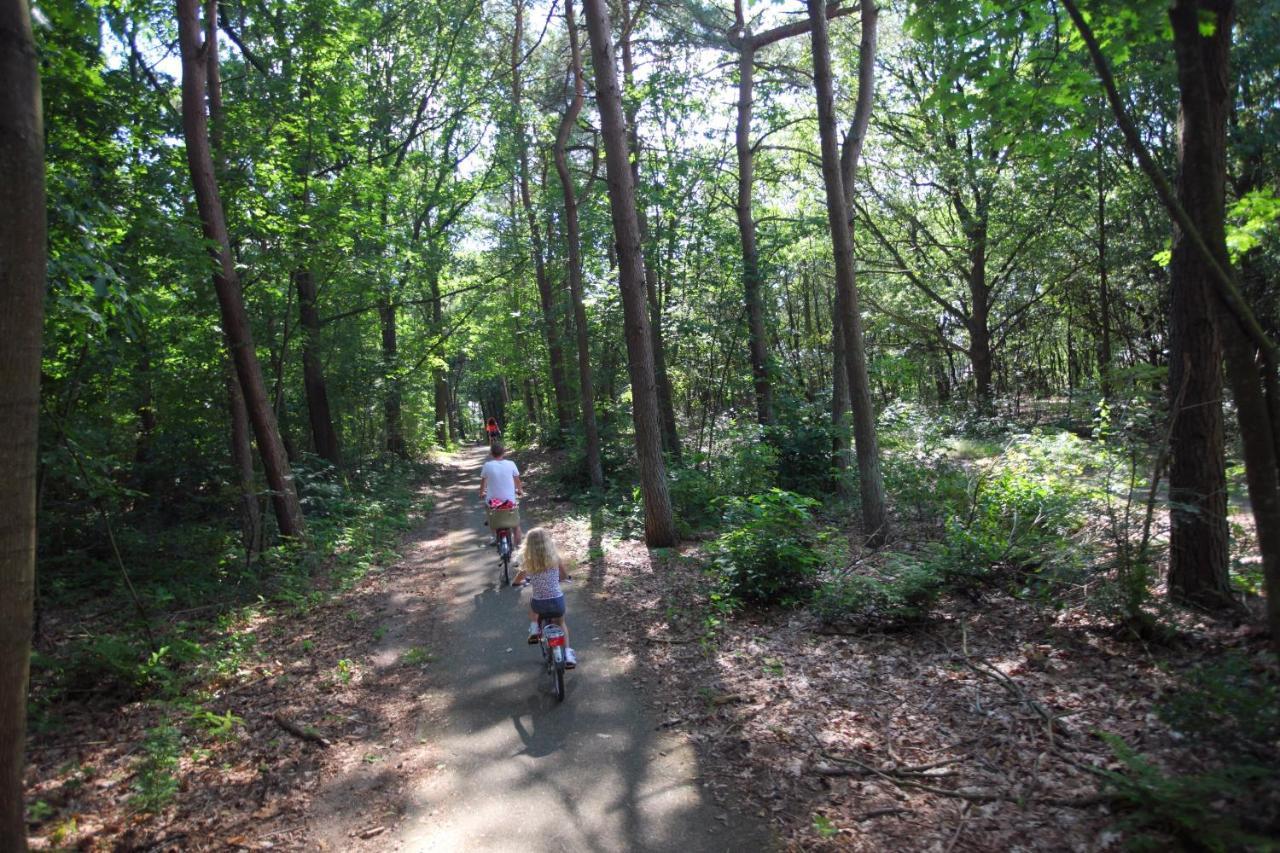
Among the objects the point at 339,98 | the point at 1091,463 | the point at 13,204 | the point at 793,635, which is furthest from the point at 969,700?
the point at 339,98

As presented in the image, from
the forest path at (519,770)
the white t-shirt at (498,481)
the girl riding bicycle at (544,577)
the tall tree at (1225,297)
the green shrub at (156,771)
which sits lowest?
the forest path at (519,770)

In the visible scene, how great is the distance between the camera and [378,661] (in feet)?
24.2

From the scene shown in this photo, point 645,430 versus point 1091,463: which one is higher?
point 645,430

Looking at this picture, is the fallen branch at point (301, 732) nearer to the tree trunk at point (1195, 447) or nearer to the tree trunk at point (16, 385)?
the tree trunk at point (16, 385)

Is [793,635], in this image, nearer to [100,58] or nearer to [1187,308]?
[1187,308]

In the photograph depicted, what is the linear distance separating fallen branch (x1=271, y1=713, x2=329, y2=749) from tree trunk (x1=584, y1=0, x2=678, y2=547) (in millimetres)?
6027

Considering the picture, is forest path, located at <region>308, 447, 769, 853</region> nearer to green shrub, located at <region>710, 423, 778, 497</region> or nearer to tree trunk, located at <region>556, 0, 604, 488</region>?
green shrub, located at <region>710, 423, 778, 497</region>

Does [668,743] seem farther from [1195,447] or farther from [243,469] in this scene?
[243,469]

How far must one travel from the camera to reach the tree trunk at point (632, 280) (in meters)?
10.1

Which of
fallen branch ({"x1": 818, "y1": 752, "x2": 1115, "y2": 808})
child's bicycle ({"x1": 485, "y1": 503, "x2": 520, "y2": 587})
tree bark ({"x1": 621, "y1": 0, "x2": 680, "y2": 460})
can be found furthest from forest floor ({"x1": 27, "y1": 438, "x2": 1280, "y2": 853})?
tree bark ({"x1": 621, "y1": 0, "x2": 680, "y2": 460})

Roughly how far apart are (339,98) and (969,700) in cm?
1406

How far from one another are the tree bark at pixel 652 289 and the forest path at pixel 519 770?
31.4 feet

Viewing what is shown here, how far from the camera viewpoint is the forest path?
13.7 ft

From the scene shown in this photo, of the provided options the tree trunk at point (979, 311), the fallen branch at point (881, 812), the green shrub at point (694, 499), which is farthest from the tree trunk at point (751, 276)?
the fallen branch at point (881, 812)
